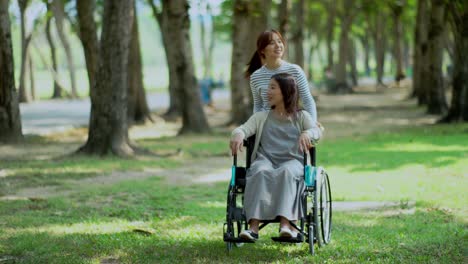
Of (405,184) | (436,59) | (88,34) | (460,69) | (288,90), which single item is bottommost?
(405,184)

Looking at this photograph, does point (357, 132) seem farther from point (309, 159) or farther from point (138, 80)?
point (309, 159)

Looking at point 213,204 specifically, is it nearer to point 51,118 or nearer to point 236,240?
point 236,240

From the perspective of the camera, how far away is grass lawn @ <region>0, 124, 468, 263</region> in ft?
23.2

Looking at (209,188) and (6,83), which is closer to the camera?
(209,188)

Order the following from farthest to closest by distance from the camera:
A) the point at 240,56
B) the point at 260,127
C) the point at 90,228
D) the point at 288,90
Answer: the point at 240,56
the point at 90,228
the point at 260,127
the point at 288,90

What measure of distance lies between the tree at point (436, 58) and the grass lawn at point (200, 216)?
8214 millimetres

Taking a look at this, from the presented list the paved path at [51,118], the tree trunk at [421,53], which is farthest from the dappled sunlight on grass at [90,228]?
the tree trunk at [421,53]

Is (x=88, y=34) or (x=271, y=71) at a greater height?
(x=88, y=34)

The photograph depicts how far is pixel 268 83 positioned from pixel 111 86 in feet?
26.4

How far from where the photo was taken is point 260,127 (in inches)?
285

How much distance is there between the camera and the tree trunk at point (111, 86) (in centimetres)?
1508

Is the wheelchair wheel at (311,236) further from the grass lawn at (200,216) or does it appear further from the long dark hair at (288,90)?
the long dark hair at (288,90)

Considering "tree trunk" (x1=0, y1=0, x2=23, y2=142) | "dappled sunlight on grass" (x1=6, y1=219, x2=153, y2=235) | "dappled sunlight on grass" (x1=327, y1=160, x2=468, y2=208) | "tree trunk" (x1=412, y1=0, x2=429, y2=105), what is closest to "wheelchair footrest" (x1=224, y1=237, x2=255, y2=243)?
"dappled sunlight on grass" (x1=6, y1=219, x2=153, y2=235)

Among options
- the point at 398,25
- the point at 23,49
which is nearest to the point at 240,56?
the point at 23,49
